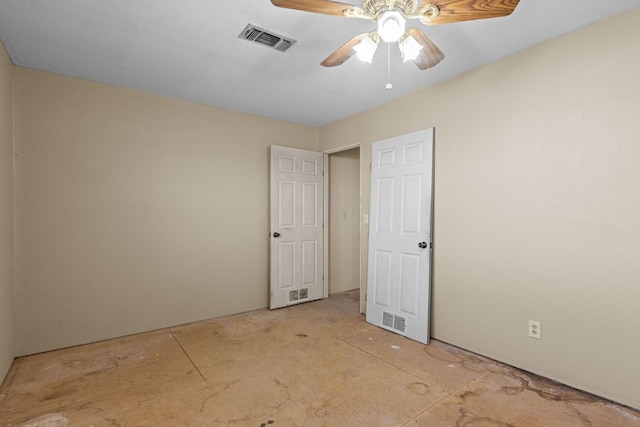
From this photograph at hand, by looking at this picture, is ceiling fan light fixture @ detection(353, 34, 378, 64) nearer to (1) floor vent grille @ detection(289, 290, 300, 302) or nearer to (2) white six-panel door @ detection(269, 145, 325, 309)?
(2) white six-panel door @ detection(269, 145, 325, 309)

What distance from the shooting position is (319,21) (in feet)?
6.56

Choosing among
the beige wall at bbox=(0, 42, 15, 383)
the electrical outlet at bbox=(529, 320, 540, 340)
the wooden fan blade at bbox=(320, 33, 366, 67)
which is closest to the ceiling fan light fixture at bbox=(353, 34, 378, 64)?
the wooden fan blade at bbox=(320, 33, 366, 67)

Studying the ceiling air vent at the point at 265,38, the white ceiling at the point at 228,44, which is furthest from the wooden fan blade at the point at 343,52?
the ceiling air vent at the point at 265,38

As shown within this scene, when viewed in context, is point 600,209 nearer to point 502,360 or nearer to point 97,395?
point 502,360

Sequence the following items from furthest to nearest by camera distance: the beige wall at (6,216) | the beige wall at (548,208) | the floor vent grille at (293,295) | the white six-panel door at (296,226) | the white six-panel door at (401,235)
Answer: the floor vent grille at (293,295) < the white six-panel door at (296,226) < the white six-panel door at (401,235) < the beige wall at (6,216) < the beige wall at (548,208)

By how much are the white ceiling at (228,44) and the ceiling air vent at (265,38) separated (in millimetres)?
54

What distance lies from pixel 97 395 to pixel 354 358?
1903 mm

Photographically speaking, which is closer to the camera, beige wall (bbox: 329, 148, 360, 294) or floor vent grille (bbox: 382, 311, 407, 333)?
floor vent grille (bbox: 382, 311, 407, 333)

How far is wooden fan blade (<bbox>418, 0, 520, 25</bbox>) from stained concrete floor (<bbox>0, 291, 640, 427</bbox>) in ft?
7.26

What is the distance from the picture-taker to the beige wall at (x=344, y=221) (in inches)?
185

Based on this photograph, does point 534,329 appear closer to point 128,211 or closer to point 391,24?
point 391,24

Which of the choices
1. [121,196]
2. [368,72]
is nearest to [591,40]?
[368,72]

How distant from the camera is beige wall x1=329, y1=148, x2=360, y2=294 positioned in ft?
15.4

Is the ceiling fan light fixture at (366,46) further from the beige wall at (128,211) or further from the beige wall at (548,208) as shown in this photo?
the beige wall at (128,211)
